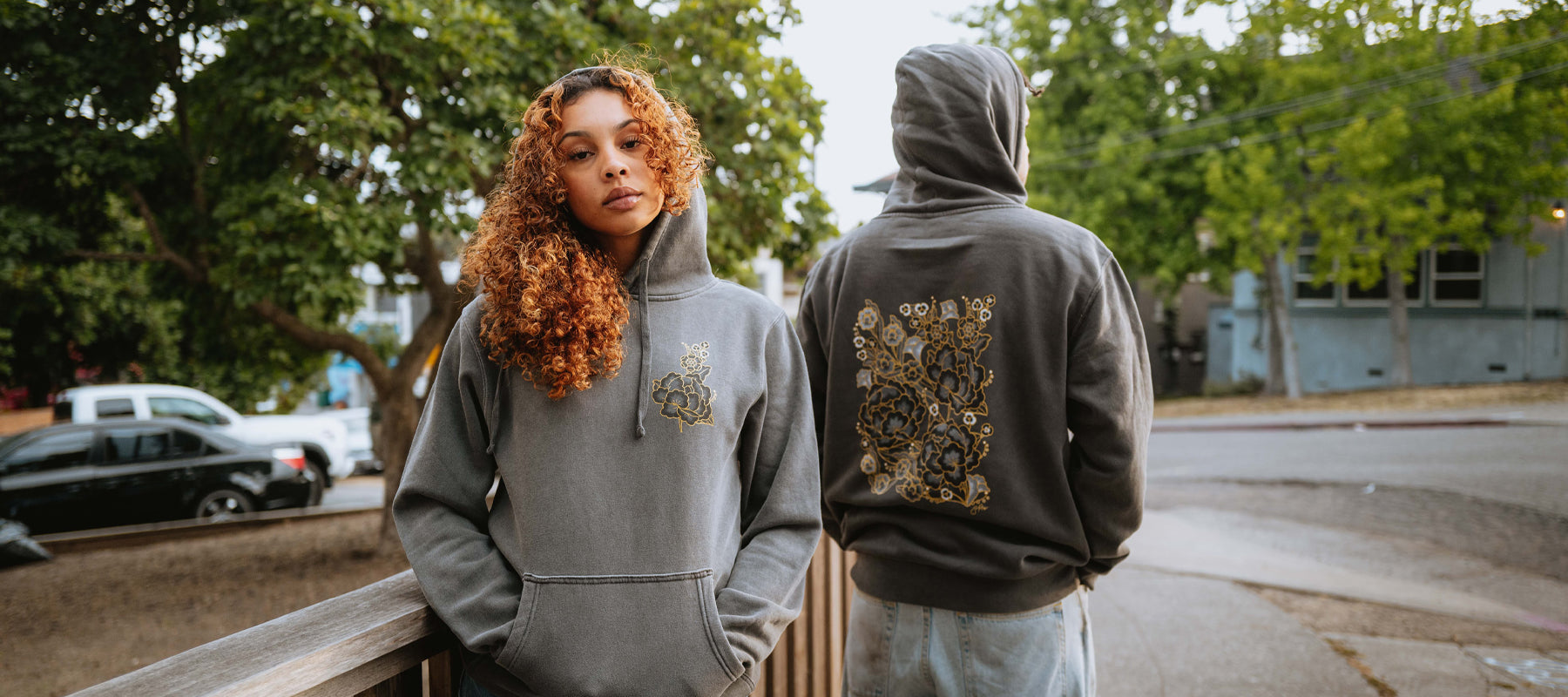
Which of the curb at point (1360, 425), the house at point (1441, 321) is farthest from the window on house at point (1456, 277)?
the curb at point (1360, 425)

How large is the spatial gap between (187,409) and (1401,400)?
69.7 ft

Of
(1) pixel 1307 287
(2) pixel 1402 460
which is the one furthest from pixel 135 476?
(1) pixel 1307 287

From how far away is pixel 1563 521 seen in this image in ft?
24.6

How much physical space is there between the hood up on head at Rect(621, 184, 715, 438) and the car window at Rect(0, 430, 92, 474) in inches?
489

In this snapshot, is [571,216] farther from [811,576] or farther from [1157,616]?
[1157,616]

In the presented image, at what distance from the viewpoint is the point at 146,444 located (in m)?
11.4

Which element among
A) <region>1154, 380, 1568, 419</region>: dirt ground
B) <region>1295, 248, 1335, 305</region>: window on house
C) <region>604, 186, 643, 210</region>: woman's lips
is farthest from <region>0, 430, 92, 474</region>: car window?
<region>1295, 248, 1335, 305</region>: window on house

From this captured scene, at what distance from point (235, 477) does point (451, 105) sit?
7.82m

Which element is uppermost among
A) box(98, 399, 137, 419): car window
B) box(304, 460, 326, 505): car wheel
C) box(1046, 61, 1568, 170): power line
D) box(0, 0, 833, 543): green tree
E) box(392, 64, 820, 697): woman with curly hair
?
box(1046, 61, 1568, 170): power line

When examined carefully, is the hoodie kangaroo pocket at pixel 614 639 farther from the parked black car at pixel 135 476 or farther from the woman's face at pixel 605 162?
the parked black car at pixel 135 476

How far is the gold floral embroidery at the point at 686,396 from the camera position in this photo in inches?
60.6

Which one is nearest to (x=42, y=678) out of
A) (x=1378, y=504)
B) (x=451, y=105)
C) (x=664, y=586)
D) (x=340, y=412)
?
(x=451, y=105)

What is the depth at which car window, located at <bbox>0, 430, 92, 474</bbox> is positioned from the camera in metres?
10.8

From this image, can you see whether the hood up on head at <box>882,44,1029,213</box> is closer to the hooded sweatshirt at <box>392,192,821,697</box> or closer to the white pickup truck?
the hooded sweatshirt at <box>392,192,821,697</box>
